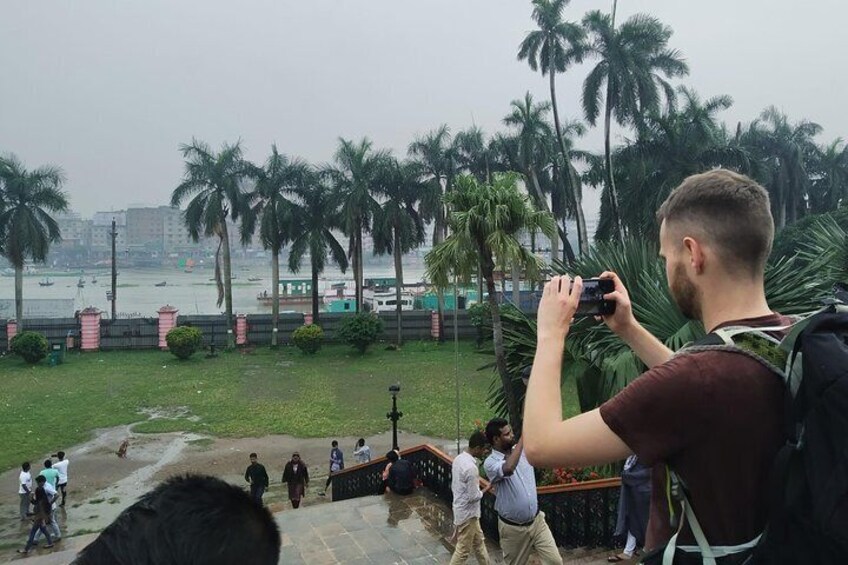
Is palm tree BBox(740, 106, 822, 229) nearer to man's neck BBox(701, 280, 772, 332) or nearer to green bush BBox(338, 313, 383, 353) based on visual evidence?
green bush BBox(338, 313, 383, 353)

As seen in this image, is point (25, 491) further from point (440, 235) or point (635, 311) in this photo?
point (440, 235)

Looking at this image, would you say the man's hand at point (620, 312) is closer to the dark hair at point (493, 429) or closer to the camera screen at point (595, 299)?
the camera screen at point (595, 299)

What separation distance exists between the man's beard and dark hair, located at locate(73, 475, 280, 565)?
40.6 inches

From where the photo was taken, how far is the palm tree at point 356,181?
101ft

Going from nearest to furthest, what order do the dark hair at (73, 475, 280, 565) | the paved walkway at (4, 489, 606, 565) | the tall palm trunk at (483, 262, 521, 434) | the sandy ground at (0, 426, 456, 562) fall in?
1. the dark hair at (73, 475, 280, 565)
2. the paved walkway at (4, 489, 606, 565)
3. the tall palm trunk at (483, 262, 521, 434)
4. the sandy ground at (0, 426, 456, 562)

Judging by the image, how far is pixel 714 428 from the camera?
1154mm

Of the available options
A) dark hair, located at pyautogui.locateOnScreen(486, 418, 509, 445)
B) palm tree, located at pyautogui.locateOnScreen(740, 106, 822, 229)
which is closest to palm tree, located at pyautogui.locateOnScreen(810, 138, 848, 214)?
palm tree, located at pyautogui.locateOnScreen(740, 106, 822, 229)

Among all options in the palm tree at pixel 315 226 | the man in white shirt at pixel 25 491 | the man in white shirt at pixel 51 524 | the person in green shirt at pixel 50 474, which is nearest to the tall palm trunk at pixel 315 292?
the palm tree at pixel 315 226

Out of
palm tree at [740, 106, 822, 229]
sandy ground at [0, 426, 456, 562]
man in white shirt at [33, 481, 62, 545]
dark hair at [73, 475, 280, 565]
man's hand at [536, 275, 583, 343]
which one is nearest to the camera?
dark hair at [73, 475, 280, 565]

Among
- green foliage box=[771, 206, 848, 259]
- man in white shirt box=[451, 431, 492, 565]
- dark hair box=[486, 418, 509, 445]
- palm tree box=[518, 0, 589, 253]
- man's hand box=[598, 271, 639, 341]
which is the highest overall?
palm tree box=[518, 0, 589, 253]

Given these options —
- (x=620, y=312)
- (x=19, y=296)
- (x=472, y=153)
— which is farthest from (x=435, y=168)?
(x=620, y=312)

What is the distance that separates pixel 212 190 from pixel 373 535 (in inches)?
1056

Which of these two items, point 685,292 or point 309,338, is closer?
point 685,292

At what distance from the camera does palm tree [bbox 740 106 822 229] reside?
1590 inches
